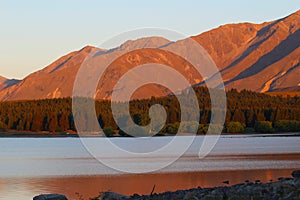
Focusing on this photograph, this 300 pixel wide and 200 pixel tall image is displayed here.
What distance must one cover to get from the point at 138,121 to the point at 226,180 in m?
132

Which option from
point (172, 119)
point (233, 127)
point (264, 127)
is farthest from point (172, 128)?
point (264, 127)

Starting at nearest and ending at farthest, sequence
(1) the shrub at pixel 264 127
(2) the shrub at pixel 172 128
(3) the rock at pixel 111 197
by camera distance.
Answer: (3) the rock at pixel 111 197, (2) the shrub at pixel 172 128, (1) the shrub at pixel 264 127

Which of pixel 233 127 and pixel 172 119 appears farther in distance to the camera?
pixel 172 119

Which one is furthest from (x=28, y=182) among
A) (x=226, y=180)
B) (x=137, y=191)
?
(x=226, y=180)

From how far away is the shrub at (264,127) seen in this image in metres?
166

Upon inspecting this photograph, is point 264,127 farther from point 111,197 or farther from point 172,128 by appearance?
point 111,197

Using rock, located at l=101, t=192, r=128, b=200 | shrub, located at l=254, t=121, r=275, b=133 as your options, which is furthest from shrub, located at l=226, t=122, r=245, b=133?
rock, located at l=101, t=192, r=128, b=200

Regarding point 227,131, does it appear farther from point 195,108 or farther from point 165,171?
point 165,171

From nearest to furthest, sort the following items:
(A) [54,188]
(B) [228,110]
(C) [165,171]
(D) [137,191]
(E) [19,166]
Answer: (D) [137,191] < (A) [54,188] < (C) [165,171] < (E) [19,166] < (B) [228,110]

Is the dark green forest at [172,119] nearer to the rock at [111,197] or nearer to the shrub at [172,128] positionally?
the shrub at [172,128]

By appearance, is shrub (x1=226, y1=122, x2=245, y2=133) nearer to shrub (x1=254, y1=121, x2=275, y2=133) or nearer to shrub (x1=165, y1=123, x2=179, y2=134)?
shrub (x1=254, y1=121, x2=275, y2=133)

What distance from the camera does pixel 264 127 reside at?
167m

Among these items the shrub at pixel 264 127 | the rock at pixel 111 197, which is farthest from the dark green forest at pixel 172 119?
the rock at pixel 111 197

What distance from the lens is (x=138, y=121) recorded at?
174500mm
